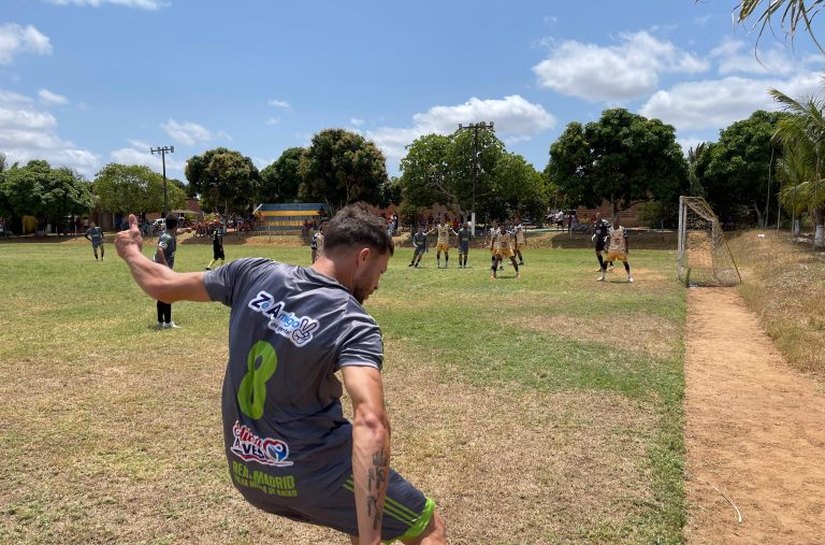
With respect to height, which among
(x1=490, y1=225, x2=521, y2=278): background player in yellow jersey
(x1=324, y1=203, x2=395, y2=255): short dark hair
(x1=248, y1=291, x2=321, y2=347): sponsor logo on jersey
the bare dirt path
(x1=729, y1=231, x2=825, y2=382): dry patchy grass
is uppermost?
(x1=324, y1=203, x2=395, y2=255): short dark hair

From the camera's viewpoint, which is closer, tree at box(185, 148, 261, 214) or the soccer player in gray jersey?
the soccer player in gray jersey

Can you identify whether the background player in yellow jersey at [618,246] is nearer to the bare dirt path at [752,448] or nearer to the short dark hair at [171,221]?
the bare dirt path at [752,448]

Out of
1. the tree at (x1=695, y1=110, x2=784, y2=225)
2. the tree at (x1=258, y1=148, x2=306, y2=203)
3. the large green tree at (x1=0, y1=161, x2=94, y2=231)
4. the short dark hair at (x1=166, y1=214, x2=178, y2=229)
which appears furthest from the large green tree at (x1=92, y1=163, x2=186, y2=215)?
the short dark hair at (x1=166, y1=214, x2=178, y2=229)

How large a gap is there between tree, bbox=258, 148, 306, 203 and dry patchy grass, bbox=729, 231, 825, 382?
51.9 m

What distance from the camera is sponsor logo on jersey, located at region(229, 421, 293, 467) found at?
211 cm

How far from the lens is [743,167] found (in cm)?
3912

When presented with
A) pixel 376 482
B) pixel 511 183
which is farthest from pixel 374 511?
pixel 511 183

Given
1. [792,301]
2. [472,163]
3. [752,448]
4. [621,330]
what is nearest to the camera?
[752,448]

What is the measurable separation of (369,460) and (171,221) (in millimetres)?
9048

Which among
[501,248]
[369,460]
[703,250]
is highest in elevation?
[369,460]

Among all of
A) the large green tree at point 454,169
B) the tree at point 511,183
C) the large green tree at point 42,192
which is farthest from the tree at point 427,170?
the large green tree at point 42,192

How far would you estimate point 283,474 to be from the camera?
2127 mm

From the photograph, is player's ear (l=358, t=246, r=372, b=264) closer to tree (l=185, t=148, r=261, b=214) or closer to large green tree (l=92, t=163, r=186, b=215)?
tree (l=185, t=148, r=261, b=214)

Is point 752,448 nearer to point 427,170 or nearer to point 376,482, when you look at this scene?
point 376,482
